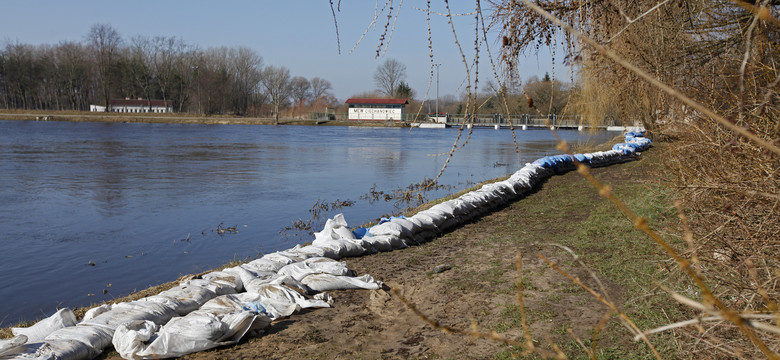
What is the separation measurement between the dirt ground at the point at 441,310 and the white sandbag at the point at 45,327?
666 mm

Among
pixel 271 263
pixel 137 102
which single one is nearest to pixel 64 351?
pixel 271 263

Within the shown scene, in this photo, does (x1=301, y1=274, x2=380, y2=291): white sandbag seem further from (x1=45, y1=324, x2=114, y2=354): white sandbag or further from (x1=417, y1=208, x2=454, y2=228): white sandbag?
(x1=417, y1=208, x2=454, y2=228): white sandbag

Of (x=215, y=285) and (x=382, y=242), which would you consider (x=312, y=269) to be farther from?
(x=382, y=242)

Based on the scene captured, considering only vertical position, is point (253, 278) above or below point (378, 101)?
below

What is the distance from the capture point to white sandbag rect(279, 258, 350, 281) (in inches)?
256

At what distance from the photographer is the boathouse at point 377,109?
82.2 metres

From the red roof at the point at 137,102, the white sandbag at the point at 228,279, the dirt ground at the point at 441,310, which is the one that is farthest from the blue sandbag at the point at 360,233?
Answer: the red roof at the point at 137,102

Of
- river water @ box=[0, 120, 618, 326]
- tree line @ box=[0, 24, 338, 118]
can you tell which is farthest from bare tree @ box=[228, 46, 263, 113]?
river water @ box=[0, 120, 618, 326]

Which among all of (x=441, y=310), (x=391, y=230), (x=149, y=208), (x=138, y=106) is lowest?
(x=149, y=208)

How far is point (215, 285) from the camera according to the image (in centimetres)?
608

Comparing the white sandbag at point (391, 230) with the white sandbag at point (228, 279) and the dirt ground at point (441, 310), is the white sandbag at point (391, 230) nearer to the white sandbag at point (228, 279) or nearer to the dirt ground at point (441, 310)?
the dirt ground at point (441, 310)

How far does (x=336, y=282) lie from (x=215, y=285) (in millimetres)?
1236

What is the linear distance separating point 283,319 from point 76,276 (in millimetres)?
4603

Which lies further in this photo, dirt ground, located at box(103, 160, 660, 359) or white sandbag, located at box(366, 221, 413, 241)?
white sandbag, located at box(366, 221, 413, 241)
